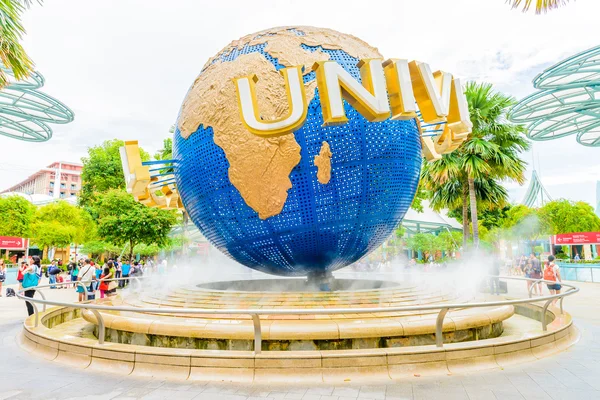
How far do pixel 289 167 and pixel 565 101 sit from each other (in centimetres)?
2345

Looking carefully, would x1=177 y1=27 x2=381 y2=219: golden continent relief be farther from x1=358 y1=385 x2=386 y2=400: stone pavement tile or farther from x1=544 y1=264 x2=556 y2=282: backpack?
x1=544 y1=264 x2=556 y2=282: backpack

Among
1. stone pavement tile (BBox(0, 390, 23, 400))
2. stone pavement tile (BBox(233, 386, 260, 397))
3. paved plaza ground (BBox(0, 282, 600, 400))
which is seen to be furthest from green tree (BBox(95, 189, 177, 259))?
stone pavement tile (BBox(233, 386, 260, 397))

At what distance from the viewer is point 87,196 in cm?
3547

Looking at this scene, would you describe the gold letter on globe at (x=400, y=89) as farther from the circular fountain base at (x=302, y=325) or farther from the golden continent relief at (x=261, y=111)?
the circular fountain base at (x=302, y=325)

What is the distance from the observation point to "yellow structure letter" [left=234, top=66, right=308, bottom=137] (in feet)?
17.6

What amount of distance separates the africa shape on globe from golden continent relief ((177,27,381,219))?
0.06ft

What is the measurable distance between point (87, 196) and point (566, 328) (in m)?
37.2

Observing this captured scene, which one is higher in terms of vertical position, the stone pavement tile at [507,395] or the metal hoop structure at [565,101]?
the metal hoop structure at [565,101]

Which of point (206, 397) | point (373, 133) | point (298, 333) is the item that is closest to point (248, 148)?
point (373, 133)

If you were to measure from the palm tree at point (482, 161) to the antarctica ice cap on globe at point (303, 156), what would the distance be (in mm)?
9282

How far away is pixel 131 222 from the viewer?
64.5 feet

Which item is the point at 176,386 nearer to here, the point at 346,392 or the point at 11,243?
the point at 346,392

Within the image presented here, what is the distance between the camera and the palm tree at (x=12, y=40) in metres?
6.73

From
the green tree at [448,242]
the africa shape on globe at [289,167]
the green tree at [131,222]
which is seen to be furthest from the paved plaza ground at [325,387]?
the green tree at [448,242]
